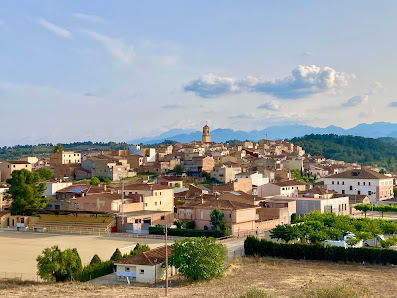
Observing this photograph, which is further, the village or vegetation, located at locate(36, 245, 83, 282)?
the village

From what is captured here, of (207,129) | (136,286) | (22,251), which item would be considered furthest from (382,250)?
(207,129)

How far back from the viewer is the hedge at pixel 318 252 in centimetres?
3641

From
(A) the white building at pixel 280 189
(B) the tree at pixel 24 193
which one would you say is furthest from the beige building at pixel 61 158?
(A) the white building at pixel 280 189

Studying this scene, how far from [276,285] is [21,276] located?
15917 mm

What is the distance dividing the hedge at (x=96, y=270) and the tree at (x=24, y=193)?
28.5 meters

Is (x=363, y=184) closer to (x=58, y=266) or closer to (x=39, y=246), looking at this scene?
(x=39, y=246)

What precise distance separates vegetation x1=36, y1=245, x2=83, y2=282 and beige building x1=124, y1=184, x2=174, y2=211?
91.4ft

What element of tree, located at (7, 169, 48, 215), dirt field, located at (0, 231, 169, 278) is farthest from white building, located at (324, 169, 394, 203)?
tree, located at (7, 169, 48, 215)

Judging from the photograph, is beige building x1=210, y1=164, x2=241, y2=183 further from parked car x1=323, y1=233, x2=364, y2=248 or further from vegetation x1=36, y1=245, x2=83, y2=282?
vegetation x1=36, y1=245, x2=83, y2=282

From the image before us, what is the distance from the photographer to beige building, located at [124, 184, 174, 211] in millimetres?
59631

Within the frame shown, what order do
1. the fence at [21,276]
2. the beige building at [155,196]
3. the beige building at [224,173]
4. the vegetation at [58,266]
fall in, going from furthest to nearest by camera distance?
the beige building at [224,173], the beige building at [155,196], the fence at [21,276], the vegetation at [58,266]

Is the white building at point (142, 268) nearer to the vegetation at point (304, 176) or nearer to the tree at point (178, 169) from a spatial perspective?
the tree at point (178, 169)

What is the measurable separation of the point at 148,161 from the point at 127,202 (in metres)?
49.3

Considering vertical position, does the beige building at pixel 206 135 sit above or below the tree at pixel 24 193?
above
